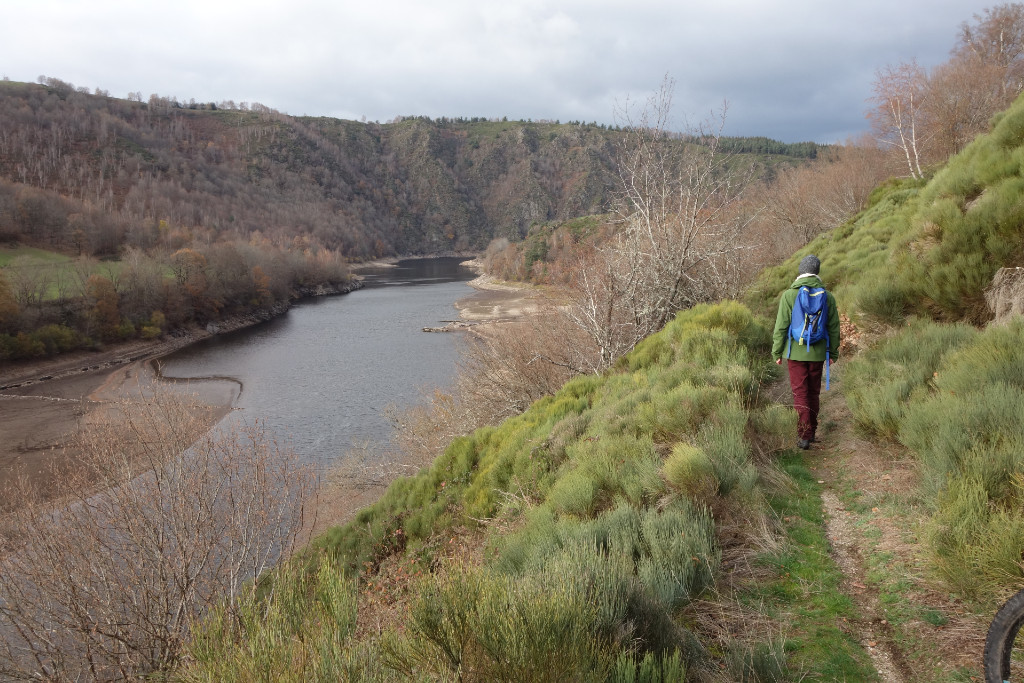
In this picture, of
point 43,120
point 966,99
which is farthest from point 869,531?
point 43,120

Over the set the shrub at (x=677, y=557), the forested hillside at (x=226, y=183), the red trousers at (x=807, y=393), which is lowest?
the shrub at (x=677, y=557)

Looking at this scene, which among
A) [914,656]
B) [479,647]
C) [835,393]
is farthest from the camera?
[835,393]

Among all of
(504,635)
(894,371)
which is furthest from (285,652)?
(894,371)

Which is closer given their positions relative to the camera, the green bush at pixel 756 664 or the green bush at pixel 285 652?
the green bush at pixel 285 652

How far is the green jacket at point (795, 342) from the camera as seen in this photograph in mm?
5137

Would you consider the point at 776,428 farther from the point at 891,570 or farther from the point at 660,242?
the point at 660,242

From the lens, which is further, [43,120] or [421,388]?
[43,120]

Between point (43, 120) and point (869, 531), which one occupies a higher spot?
point (43, 120)

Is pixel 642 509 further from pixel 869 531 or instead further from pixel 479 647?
pixel 479 647

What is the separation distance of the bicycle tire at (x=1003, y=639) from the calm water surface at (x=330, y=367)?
2233 centimetres

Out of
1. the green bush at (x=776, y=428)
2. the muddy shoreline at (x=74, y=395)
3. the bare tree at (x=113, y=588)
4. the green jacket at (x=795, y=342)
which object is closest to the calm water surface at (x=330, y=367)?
the muddy shoreline at (x=74, y=395)

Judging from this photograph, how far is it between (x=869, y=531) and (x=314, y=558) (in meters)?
A: 9.73

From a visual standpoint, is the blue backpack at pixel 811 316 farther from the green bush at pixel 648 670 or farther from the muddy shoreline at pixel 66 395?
the muddy shoreline at pixel 66 395

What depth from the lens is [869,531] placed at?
3492mm
